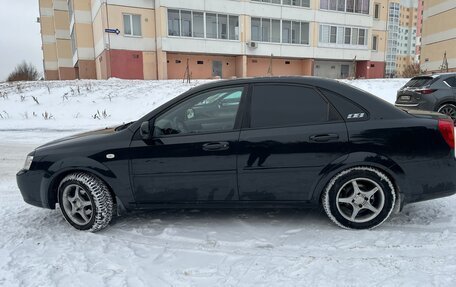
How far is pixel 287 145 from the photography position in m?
3.52

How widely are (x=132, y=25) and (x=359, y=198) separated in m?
25.2

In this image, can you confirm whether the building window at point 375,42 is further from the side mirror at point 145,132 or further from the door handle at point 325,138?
the side mirror at point 145,132

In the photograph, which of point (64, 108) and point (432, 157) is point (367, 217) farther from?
point (64, 108)

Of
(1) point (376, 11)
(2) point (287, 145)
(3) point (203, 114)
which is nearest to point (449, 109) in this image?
(2) point (287, 145)

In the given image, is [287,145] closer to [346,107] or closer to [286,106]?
[286,106]

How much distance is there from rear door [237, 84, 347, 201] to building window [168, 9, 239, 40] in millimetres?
23926

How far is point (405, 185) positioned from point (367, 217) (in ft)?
1.58

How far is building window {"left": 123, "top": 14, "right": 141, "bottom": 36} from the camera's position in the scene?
2542cm

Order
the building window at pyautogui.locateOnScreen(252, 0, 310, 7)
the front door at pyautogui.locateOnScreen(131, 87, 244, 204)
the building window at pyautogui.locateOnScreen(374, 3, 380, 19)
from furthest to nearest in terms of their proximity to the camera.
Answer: the building window at pyautogui.locateOnScreen(374, 3, 380, 19) < the building window at pyautogui.locateOnScreen(252, 0, 310, 7) < the front door at pyautogui.locateOnScreen(131, 87, 244, 204)

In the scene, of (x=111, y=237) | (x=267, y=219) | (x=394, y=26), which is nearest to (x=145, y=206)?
(x=111, y=237)

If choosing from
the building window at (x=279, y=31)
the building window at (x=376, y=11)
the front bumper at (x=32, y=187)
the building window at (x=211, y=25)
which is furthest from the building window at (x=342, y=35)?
the front bumper at (x=32, y=187)

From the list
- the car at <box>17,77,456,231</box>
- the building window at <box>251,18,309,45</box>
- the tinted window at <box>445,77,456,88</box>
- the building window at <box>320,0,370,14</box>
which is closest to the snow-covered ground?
the car at <box>17,77,456,231</box>

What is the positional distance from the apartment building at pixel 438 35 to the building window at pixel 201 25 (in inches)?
874

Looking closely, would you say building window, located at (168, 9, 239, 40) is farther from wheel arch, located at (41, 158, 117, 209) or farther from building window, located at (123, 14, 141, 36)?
wheel arch, located at (41, 158, 117, 209)
